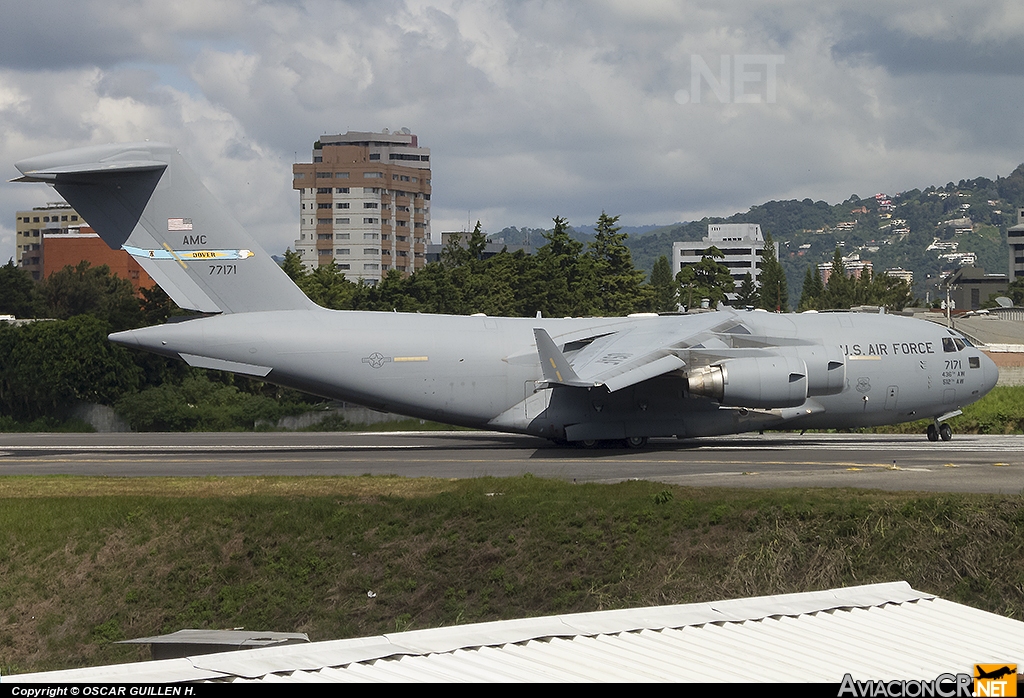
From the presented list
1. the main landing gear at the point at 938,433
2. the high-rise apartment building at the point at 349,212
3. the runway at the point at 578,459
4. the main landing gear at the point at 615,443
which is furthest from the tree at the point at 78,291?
the main landing gear at the point at 938,433

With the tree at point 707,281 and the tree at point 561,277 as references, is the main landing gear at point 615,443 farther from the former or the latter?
the tree at point 707,281

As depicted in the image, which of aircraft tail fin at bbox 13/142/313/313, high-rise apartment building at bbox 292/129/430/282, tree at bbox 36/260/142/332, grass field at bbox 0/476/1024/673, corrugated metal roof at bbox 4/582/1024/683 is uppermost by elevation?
high-rise apartment building at bbox 292/129/430/282

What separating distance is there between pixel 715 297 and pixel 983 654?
268 ft

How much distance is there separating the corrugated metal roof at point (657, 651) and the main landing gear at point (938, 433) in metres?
20.9

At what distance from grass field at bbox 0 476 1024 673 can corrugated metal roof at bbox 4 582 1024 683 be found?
6.06 metres

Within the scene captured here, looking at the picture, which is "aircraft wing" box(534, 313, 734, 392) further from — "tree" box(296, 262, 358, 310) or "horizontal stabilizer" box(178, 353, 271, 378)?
"tree" box(296, 262, 358, 310)

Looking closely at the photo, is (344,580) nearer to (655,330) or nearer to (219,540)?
(219,540)

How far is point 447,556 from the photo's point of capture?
17344mm

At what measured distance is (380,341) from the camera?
26938 millimetres

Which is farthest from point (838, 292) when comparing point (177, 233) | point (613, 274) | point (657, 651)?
point (657, 651)

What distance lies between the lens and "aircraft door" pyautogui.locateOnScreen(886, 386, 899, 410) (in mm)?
27984

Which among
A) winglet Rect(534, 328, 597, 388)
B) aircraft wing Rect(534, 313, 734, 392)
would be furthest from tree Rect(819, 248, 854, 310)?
winglet Rect(534, 328, 597, 388)

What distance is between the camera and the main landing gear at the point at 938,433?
29.5 metres

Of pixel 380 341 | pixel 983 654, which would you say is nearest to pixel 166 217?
pixel 380 341
